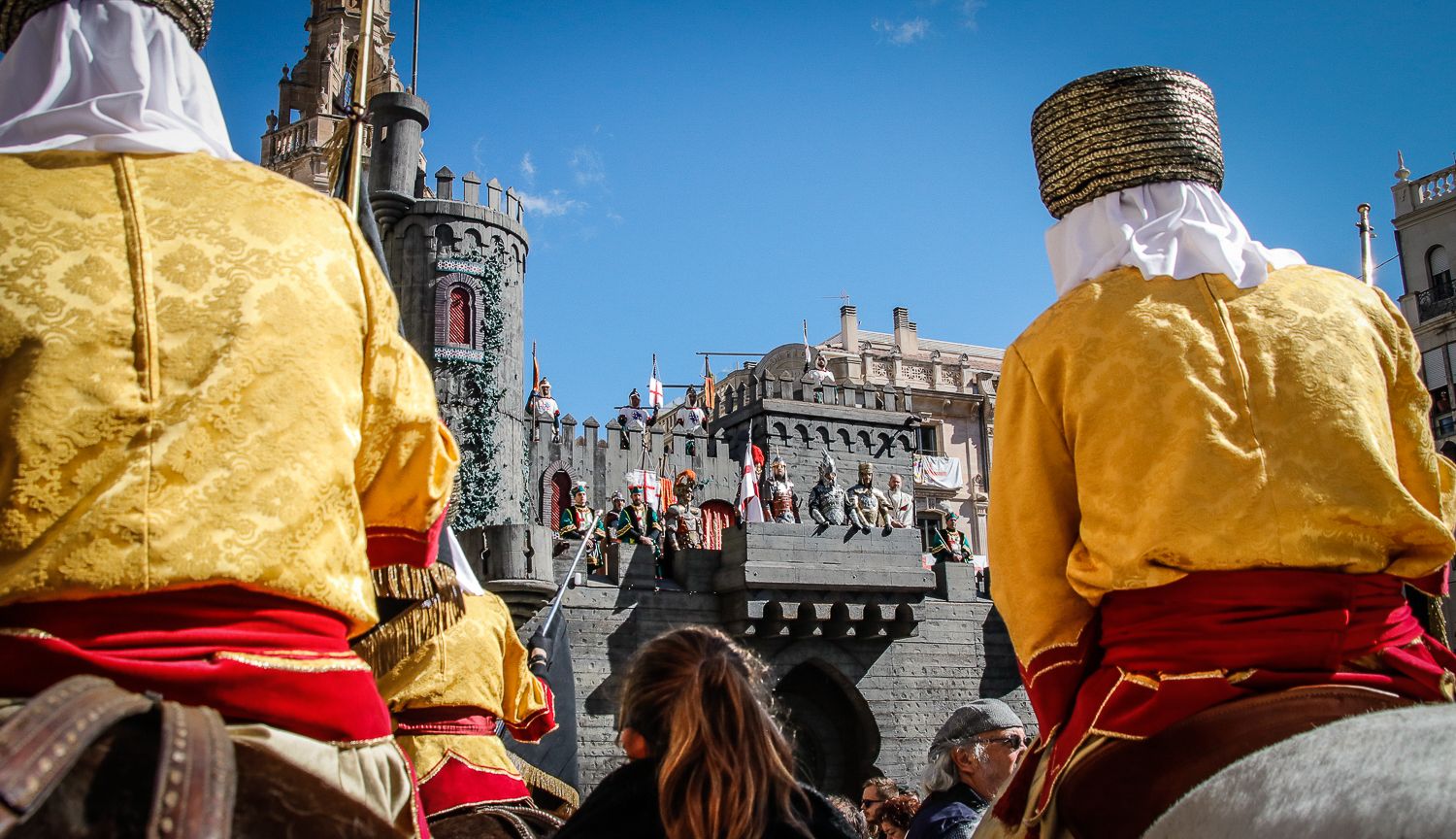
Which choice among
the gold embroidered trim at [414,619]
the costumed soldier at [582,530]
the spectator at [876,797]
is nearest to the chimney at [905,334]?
the costumed soldier at [582,530]

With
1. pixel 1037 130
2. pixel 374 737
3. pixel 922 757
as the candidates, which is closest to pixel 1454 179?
pixel 922 757

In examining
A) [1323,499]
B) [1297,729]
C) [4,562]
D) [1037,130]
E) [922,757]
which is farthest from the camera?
[922,757]

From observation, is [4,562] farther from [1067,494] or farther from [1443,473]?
[1443,473]

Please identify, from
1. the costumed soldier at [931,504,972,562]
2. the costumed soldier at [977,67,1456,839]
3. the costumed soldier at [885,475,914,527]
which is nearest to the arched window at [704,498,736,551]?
the costumed soldier at [885,475,914,527]

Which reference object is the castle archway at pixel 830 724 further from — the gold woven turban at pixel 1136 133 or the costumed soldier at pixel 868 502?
the gold woven turban at pixel 1136 133

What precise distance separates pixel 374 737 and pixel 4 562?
1.85 ft

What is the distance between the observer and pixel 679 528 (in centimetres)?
1958

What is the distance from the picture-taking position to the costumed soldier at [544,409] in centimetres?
2351

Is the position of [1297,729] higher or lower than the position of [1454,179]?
lower

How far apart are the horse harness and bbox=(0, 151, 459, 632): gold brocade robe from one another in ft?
0.83

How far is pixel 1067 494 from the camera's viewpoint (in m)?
2.70

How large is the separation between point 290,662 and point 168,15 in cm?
119

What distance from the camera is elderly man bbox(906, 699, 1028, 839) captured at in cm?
457

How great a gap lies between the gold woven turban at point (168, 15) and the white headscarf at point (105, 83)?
2 cm
